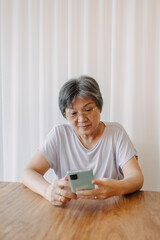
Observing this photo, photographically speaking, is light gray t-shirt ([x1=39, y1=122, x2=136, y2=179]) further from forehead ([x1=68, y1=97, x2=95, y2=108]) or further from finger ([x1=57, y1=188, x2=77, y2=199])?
finger ([x1=57, y1=188, x2=77, y2=199])

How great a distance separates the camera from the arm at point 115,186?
110 centimetres

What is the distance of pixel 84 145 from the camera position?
1.61 meters

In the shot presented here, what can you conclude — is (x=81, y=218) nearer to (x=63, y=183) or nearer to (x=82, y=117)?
(x=63, y=183)

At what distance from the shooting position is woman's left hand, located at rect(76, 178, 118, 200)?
1.10 meters

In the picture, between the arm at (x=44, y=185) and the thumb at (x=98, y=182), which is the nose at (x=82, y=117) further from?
the thumb at (x=98, y=182)

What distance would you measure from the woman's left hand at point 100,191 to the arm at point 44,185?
48 millimetres

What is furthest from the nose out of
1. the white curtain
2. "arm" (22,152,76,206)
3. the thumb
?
the white curtain

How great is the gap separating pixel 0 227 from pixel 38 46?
4.98ft

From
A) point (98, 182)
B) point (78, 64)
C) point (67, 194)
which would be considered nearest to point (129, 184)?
point (98, 182)

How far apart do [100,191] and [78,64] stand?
1.17m

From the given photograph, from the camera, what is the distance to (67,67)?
205 centimetres

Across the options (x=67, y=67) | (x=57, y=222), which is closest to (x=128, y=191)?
(x=57, y=222)

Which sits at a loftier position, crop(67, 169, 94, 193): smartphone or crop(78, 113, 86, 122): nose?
crop(78, 113, 86, 122): nose

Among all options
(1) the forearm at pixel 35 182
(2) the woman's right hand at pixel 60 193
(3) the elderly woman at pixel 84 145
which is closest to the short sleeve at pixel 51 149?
(3) the elderly woman at pixel 84 145
